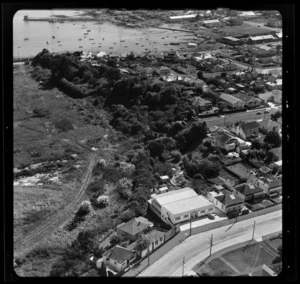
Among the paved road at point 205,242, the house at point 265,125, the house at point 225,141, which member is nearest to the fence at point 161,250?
the paved road at point 205,242

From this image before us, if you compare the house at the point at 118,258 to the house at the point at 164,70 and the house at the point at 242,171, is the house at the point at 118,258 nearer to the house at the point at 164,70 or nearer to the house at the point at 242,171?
the house at the point at 242,171

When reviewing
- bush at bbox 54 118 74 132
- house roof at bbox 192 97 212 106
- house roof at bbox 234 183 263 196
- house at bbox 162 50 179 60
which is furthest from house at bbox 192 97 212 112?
house roof at bbox 234 183 263 196

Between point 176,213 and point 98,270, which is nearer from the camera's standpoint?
point 98,270

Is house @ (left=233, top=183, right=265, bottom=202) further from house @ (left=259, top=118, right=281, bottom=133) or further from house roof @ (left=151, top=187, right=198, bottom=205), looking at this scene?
house @ (left=259, top=118, right=281, bottom=133)
